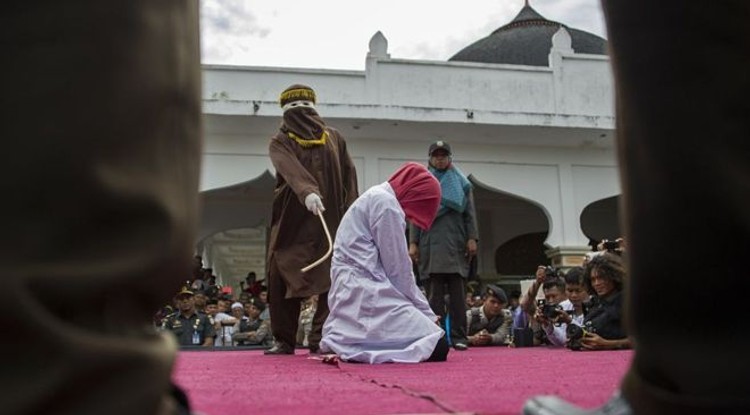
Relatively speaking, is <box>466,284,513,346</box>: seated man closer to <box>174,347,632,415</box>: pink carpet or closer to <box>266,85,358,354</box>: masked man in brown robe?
<box>266,85,358,354</box>: masked man in brown robe

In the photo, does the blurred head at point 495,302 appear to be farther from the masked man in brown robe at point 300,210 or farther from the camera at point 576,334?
the masked man in brown robe at point 300,210

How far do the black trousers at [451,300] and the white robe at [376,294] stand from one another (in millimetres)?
1383

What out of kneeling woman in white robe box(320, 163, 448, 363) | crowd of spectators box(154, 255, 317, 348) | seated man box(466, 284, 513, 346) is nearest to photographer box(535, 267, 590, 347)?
seated man box(466, 284, 513, 346)

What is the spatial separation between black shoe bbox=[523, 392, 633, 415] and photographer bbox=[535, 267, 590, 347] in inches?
148

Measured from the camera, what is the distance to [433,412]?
1.11 m

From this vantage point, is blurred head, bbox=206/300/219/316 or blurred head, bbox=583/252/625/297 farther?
blurred head, bbox=206/300/219/316

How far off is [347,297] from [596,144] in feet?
22.7

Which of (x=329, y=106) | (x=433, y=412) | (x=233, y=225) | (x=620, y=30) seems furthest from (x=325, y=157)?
(x=233, y=225)

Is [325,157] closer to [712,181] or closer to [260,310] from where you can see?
[712,181]

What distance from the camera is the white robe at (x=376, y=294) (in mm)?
2994

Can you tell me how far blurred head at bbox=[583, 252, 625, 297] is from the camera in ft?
13.2

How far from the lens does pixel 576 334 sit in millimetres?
4203

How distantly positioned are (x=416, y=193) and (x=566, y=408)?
2.52m

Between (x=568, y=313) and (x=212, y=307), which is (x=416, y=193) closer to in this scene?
(x=568, y=313)
